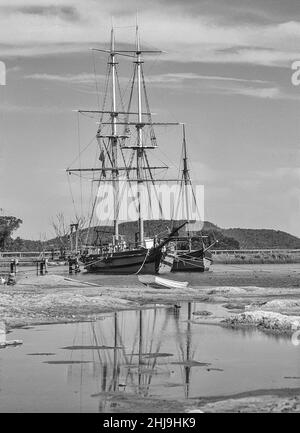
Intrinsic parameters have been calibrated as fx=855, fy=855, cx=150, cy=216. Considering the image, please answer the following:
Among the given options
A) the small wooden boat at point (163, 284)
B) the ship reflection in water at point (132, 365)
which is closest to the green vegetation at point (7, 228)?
the small wooden boat at point (163, 284)

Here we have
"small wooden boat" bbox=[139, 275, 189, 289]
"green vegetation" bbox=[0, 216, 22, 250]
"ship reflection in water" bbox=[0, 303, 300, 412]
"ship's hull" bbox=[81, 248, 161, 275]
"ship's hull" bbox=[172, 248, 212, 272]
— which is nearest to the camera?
"ship reflection in water" bbox=[0, 303, 300, 412]

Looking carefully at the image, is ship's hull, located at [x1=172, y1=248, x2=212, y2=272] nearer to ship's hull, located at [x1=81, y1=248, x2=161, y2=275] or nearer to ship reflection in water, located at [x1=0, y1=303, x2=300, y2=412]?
ship's hull, located at [x1=81, y1=248, x2=161, y2=275]

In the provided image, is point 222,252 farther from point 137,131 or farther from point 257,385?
point 257,385

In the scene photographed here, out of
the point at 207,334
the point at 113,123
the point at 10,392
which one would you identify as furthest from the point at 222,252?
the point at 10,392

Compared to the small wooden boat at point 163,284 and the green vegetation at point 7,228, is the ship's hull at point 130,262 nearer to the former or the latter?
the small wooden boat at point 163,284

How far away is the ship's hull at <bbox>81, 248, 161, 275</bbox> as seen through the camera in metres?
91.8

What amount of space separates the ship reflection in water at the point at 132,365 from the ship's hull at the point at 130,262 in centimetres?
6124

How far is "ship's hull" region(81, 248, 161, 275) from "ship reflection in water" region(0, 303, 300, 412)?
201ft

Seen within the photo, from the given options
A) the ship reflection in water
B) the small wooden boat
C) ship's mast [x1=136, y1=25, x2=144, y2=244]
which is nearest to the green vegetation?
ship's mast [x1=136, y1=25, x2=144, y2=244]

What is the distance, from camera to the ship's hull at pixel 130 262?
3615 inches

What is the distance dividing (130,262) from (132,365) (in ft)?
236

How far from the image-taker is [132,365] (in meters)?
20.9

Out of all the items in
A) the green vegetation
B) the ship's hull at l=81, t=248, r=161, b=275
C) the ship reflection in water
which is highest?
the green vegetation
